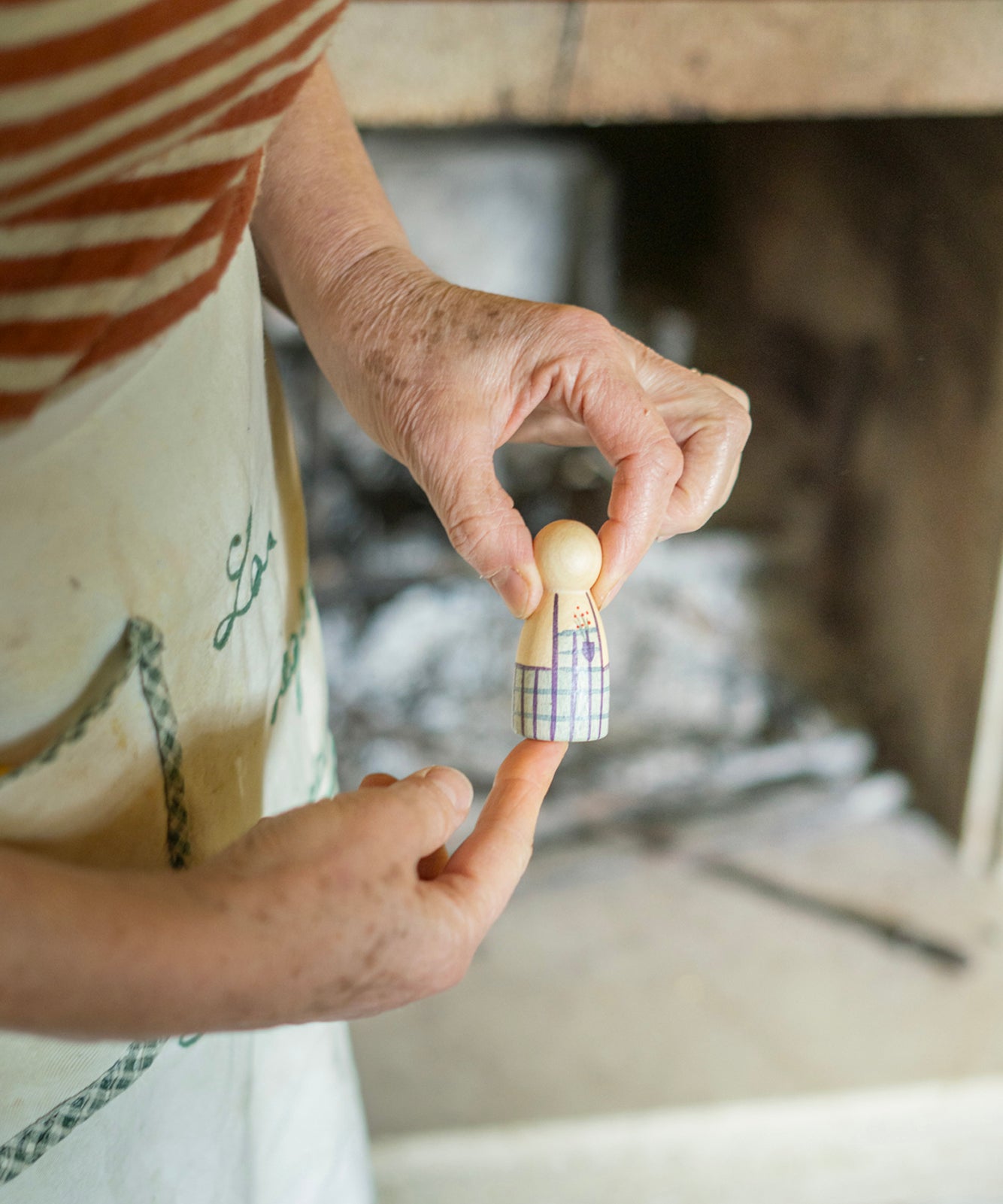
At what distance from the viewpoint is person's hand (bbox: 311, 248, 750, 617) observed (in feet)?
1.70

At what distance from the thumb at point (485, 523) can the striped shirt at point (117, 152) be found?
0.62ft

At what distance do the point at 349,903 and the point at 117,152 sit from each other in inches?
10.1

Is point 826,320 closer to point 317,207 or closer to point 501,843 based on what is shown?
point 317,207

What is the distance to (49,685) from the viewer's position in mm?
374

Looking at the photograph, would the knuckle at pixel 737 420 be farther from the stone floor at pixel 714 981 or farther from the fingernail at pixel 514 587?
the stone floor at pixel 714 981

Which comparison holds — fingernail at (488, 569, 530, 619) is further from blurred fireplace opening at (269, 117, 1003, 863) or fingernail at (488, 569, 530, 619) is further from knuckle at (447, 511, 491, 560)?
blurred fireplace opening at (269, 117, 1003, 863)

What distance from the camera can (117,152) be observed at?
28cm

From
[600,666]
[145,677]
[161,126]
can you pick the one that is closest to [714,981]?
[600,666]

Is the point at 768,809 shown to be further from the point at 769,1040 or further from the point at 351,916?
the point at 351,916

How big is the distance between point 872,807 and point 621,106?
101 cm

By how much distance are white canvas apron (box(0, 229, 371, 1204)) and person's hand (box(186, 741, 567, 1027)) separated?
0.03 metres

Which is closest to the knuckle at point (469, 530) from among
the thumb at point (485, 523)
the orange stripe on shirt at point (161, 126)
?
the thumb at point (485, 523)

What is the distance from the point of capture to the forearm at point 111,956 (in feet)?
0.97

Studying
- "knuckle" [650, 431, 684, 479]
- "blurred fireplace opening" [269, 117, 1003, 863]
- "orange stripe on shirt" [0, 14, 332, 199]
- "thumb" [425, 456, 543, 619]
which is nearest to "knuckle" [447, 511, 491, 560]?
"thumb" [425, 456, 543, 619]
